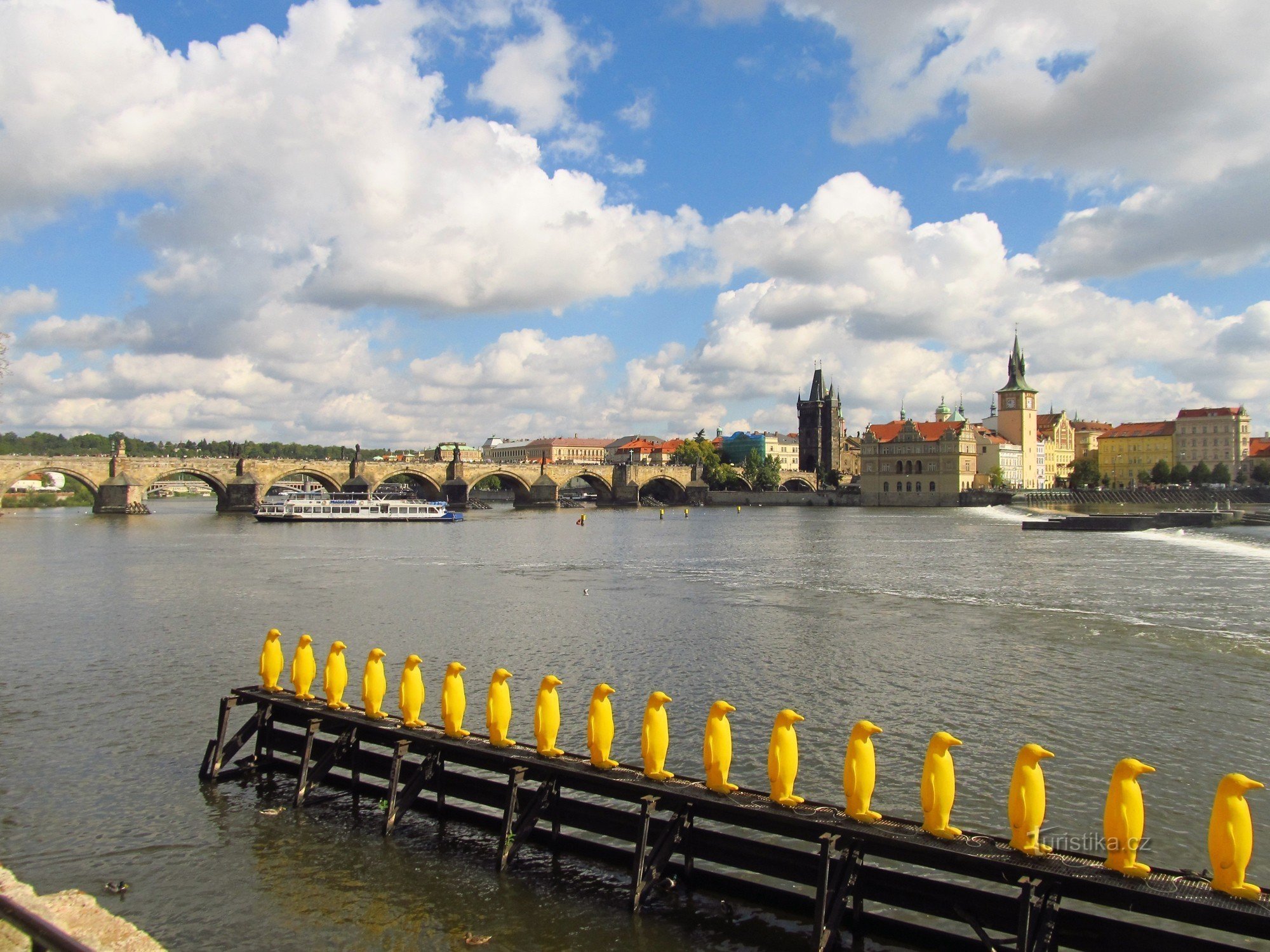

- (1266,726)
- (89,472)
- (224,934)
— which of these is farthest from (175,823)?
(89,472)

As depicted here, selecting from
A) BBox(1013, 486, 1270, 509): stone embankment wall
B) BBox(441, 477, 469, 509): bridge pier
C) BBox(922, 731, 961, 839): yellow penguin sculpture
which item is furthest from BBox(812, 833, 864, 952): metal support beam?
BBox(441, 477, 469, 509): bridge pier

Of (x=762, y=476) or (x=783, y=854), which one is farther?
(x=762, y=476)

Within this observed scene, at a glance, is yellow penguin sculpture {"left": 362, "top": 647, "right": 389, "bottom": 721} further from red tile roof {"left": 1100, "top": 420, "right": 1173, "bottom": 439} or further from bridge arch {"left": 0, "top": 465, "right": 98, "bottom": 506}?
red tile roof {"left": 1100, "top": 420, "right": 1173, "bottom": 439}

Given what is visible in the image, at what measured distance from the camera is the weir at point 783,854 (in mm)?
8703

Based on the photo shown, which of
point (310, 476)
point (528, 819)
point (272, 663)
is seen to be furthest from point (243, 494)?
point (528, 819)

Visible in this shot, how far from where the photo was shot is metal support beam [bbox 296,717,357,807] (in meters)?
14.5

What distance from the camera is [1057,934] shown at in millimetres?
8836

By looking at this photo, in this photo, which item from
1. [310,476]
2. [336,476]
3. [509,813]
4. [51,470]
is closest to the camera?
[509,813]

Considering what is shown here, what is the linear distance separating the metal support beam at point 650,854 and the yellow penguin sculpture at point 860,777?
191cm

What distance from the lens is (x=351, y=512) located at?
98.0 m

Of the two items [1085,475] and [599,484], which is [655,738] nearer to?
[599,484]

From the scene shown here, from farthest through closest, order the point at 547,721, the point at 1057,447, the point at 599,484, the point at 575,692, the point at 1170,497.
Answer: the point at 1057,447
the point at 599,484
the point at 1170,497
the point at 575,692
the point at 547,721

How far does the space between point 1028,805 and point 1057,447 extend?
7949 inches

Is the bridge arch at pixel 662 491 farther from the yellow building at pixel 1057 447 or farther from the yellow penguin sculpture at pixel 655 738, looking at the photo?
the yellow penguin sculpture at pixel 655 738
